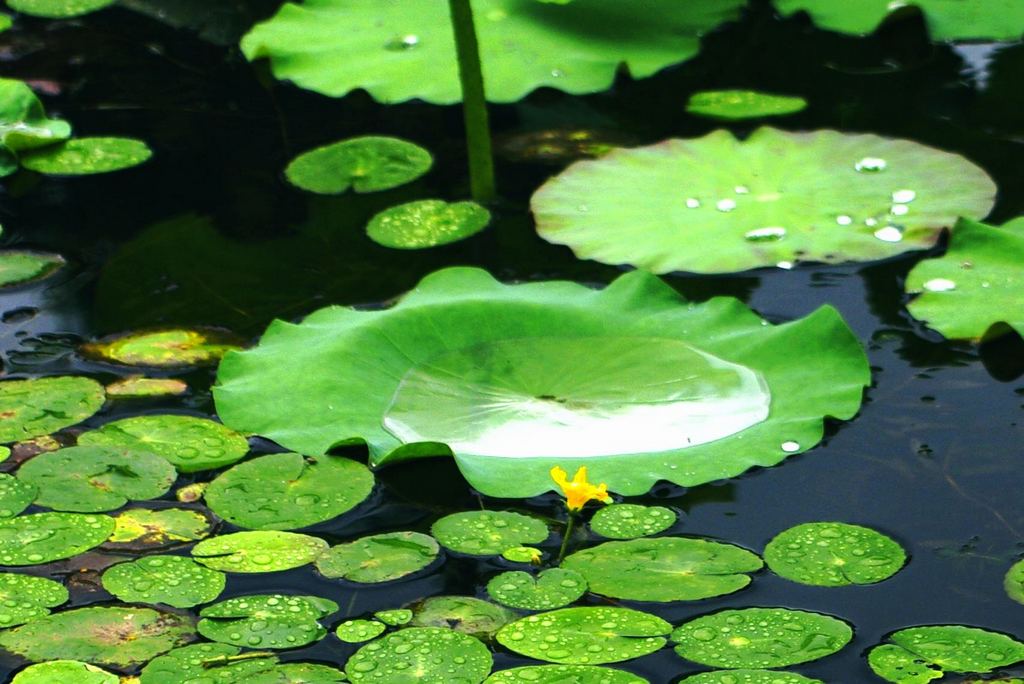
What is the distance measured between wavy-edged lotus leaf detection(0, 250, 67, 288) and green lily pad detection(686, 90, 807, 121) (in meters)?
1.39

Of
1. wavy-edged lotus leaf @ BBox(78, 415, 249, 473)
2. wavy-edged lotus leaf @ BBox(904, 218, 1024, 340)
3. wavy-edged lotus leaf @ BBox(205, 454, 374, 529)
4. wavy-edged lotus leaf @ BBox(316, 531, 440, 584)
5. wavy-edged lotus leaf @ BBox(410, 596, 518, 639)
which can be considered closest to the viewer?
wavy-edged lotus leaf @ BBox(410, 596, 518, 639)

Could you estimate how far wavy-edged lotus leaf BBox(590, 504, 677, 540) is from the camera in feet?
6.07

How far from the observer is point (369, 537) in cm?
186

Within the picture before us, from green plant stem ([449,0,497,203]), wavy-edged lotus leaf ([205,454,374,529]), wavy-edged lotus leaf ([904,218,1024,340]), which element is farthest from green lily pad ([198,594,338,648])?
green plant stem ([449,0,497,203])

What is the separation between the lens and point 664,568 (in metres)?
1.76

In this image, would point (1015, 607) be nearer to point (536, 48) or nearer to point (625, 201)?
point (625, 201)

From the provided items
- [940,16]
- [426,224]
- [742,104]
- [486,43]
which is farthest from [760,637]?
[940,16]

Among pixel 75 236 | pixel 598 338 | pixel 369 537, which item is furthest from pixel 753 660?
pixel 75 236

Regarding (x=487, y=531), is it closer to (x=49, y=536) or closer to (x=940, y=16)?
(x=49, y=536)

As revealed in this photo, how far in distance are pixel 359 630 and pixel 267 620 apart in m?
0.11

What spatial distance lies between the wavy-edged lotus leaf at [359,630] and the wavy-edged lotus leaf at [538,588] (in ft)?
0.49

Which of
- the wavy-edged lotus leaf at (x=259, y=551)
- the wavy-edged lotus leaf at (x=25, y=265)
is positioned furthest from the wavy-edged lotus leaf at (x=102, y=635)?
the wavy-edged lotus leaf at (x=25, y=265)

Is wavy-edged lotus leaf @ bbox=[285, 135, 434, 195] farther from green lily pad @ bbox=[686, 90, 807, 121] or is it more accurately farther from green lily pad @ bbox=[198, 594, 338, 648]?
green lily pad @ bbox=[198, 594, 338, 648]

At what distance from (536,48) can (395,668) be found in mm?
1884
